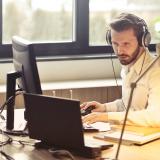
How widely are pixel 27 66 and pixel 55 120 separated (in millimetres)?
384

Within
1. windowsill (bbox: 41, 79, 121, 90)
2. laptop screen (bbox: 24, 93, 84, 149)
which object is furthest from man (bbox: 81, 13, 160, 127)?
windowsill (bbox: 41, 79, 121, 90)

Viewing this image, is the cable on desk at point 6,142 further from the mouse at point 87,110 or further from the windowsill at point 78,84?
the windowsill at point 78,84

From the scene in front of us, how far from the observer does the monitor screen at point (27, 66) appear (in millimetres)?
2086

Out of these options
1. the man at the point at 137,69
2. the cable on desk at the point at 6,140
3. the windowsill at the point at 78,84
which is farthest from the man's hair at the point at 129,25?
the windowsill at the point at 78,84

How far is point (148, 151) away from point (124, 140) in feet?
0.49

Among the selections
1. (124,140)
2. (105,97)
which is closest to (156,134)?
(124,140)

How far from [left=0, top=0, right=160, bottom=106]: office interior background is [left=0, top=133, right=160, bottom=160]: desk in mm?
1585

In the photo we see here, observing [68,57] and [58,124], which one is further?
[68,57]

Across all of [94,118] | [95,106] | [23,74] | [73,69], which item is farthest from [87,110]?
[73,69]

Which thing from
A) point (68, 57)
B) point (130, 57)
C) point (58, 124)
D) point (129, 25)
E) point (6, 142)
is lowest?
point (6, 142)

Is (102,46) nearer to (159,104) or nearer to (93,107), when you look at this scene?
(93,107)

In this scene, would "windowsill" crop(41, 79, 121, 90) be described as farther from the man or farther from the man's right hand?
the man

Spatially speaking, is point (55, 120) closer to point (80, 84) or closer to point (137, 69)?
point (137, 69)

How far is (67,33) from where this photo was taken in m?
3.91
